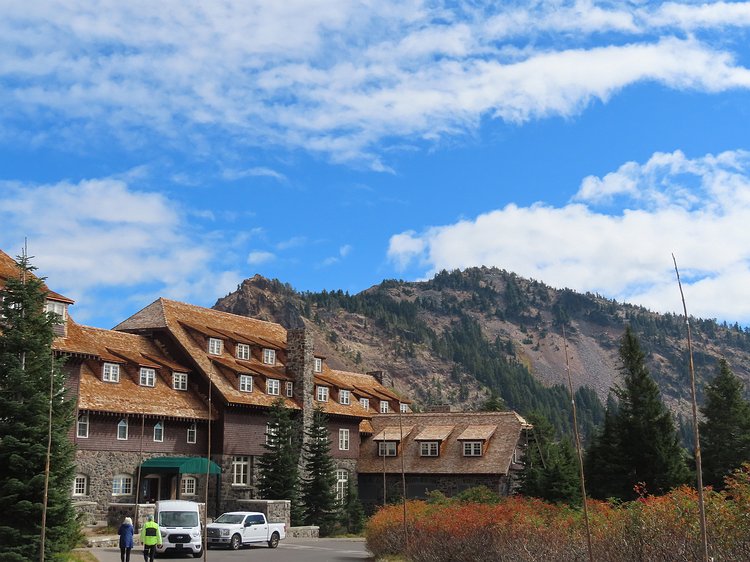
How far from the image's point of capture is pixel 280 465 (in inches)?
1895

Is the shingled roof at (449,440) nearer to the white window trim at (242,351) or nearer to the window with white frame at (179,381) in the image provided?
the white window trim at (242,351)

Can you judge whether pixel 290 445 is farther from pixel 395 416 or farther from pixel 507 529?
pixel 507 529

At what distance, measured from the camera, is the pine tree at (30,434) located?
2280 centimetres

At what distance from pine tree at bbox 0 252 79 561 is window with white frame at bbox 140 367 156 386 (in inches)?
865

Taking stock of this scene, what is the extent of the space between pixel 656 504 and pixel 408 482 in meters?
40.2

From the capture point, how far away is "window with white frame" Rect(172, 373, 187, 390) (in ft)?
159

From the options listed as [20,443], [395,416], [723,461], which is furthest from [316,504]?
[20,443]

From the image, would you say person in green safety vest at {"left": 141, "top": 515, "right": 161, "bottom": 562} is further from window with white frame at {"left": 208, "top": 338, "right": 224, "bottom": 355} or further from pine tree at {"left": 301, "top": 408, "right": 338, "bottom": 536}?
window with white frame at {"left": 208, "top": 338, "right": 224, "bottom": 355}

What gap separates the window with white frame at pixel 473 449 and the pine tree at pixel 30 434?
1391 inches

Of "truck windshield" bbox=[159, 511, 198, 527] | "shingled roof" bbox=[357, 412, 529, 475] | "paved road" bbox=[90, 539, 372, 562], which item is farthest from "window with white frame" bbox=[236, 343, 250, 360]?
"truck windshield" bbox=[159, 511, 198, 527]

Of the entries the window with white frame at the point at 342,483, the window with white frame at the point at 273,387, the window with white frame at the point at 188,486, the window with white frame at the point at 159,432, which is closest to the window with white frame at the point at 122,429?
the window with white frame at the point at 159,432

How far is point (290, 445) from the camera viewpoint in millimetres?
49219

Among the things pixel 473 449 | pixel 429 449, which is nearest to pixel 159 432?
pixel 429 449

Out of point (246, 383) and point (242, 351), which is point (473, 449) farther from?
point (242, 351)
